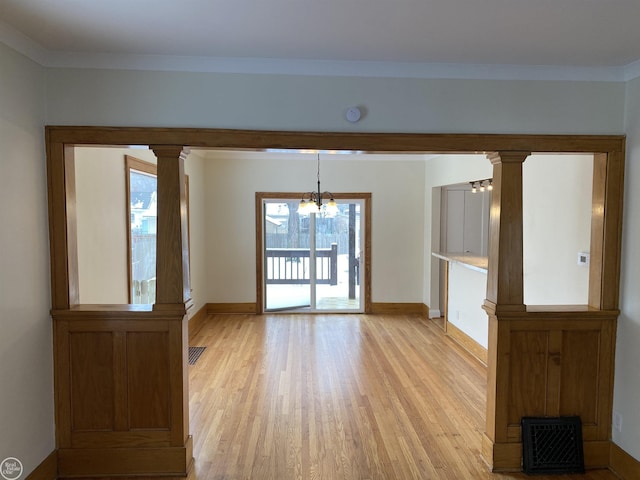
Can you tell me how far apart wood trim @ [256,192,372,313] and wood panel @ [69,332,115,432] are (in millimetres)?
4037

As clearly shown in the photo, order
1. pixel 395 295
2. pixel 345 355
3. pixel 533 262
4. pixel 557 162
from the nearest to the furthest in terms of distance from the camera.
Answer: pixel 557 162 → pixel 533 262 → pixel 345 355 → pixel 395 295

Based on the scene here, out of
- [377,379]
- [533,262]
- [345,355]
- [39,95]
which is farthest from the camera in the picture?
[345,355]

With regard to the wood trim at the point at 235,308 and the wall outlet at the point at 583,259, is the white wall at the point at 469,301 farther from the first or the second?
the wood trim at the point at 235,308

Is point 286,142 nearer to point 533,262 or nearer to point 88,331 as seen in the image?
point 88,331

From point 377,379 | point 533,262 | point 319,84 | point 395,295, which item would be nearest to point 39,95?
point 319,84

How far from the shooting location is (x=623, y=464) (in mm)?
2559

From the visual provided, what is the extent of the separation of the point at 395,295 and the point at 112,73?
520cm

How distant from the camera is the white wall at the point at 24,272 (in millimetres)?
2088

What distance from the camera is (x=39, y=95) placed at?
2.36m

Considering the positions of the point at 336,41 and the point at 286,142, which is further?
the point at 286,142

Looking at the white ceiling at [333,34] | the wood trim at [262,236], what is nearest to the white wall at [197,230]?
the wood trim at [262,236]

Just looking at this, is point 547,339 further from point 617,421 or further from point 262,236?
point 262,236

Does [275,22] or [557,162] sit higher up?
[275,22]

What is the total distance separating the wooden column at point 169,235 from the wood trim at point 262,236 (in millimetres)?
3994
